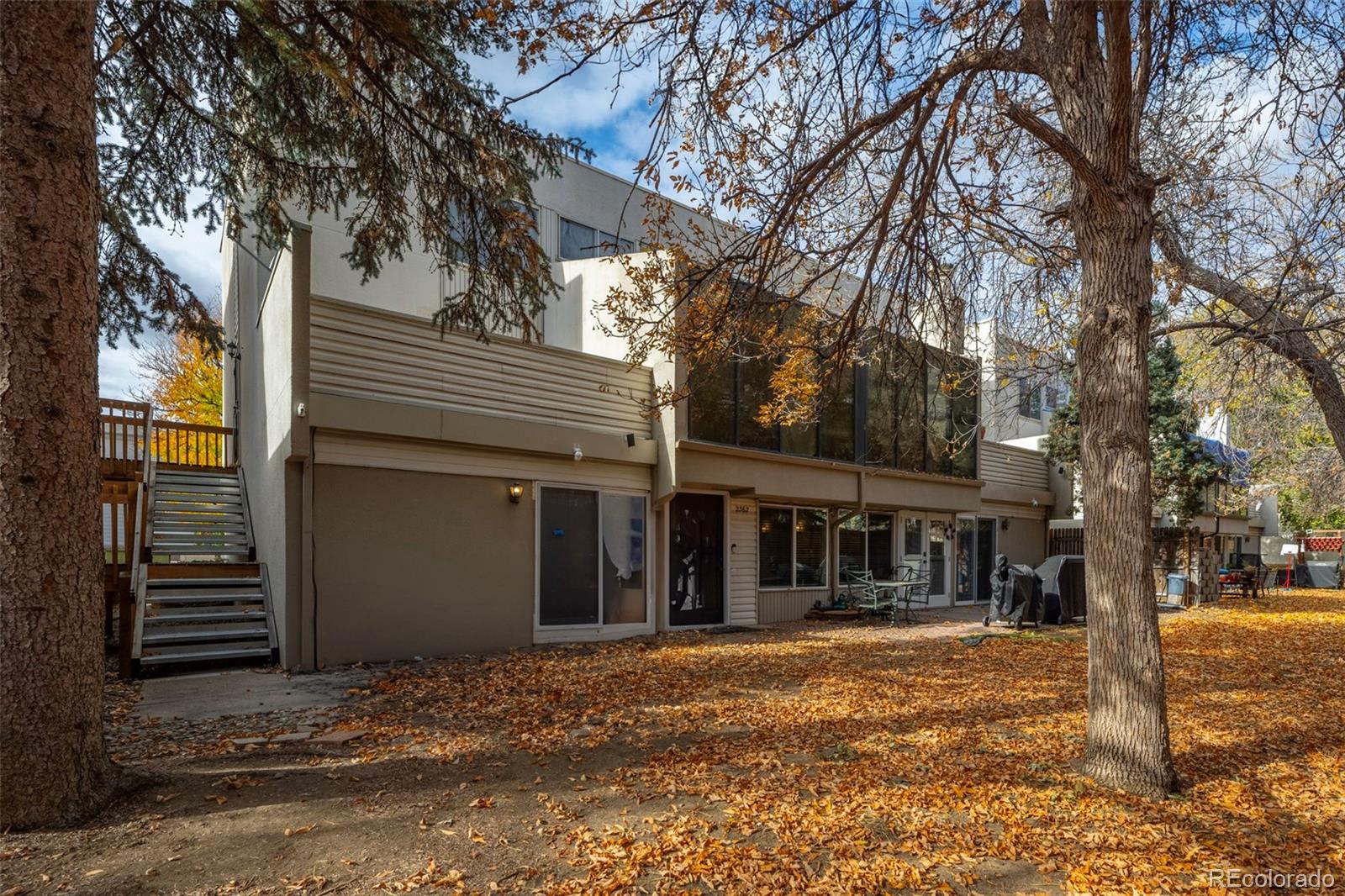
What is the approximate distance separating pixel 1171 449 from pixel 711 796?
61.9 ft

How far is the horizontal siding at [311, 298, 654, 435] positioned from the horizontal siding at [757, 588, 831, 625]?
4.06 m

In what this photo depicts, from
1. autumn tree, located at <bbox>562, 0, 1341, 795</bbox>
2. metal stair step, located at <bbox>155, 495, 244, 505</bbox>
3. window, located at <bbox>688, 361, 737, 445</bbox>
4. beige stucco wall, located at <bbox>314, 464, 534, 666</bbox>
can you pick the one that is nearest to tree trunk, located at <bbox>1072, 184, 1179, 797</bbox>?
autumn tree, located at <bbox>562, 0, 1341, 795</bbox>

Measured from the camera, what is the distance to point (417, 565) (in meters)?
9.41

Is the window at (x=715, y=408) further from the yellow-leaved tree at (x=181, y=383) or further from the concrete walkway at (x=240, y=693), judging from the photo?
the yellow-leaved tree at (x=181, y=383)

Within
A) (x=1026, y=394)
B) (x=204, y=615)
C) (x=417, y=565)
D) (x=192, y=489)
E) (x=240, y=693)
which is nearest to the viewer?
(x=240, y=693)

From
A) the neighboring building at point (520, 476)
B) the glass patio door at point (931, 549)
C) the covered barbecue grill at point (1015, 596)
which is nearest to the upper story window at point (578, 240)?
the neighboring building at point (520, 476)

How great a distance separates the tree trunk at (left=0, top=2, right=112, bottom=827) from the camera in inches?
152

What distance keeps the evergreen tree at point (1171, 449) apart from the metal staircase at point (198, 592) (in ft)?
56.3

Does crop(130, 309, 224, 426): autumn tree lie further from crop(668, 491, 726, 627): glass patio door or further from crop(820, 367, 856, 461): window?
crop(820, 367, 856, 461): window

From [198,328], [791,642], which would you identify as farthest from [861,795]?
[198,328]

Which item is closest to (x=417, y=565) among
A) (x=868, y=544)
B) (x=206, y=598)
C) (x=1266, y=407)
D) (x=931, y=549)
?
(x=206, y=598)

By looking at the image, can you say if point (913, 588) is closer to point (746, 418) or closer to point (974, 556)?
point (974, 556)

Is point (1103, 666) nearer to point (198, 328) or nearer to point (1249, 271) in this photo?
point (1249, 271)

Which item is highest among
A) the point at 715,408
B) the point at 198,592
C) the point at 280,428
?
the point at 715,408
